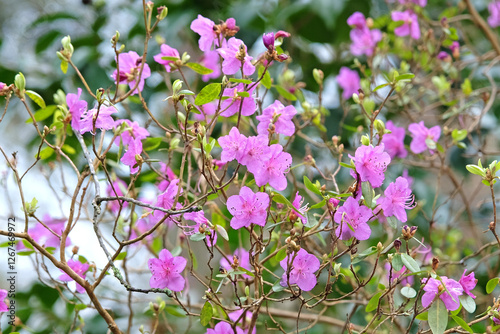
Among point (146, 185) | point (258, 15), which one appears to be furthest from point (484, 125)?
point (146, 185)

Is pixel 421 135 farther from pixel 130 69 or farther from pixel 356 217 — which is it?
pixel 130 69

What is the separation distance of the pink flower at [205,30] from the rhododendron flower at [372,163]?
0.35 meters

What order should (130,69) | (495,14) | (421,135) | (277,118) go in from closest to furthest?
(277,118), (130,69), (421,135), (495,14)

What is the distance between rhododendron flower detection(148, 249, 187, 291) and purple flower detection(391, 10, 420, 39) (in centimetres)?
97

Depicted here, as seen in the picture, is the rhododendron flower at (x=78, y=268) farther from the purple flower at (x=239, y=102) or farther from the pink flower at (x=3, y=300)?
the purple flower at (x=239, y=102)

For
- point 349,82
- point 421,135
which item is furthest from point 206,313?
point 349,82

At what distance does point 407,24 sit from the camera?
156 centimetres

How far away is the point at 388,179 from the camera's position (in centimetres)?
159

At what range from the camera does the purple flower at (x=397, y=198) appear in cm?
85

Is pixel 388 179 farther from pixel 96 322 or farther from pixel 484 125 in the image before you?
pixel 96 322

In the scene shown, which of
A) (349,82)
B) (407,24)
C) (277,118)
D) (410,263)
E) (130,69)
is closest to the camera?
(410,263)

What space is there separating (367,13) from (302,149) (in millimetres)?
500

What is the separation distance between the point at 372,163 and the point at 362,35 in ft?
2.90

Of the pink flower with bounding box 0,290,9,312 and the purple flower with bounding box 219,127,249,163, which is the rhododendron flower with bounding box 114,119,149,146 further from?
the pink flower with bounding box 0,290,9,312
